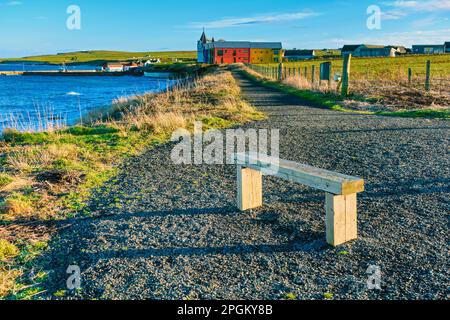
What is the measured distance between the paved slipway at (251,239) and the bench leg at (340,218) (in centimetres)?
10

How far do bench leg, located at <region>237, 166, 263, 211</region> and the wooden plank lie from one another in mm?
159

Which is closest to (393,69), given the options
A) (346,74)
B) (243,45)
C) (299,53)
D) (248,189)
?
(346,74)

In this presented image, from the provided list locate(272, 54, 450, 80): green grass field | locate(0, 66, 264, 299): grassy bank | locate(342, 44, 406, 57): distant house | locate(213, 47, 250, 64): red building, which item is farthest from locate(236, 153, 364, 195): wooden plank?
locate(342, 44, 406, 57): distant house

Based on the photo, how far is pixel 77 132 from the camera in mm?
12102

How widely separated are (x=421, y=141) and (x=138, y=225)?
7.06 meters

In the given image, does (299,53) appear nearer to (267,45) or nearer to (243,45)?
(267,45)

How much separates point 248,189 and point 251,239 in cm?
101

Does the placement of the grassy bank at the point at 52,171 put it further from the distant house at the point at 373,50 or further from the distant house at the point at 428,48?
the distant house at the point at 428,48

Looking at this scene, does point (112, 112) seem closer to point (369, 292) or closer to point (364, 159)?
point (364, 159)

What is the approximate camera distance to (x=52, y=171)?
7188mm

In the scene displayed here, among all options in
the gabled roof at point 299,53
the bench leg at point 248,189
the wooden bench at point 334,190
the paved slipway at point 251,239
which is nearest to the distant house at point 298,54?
the gabled roof at point 299,53

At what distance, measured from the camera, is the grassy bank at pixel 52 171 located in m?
4.23
